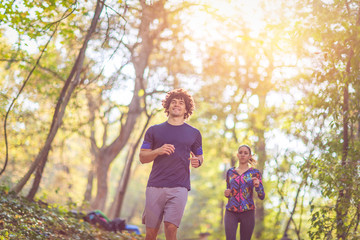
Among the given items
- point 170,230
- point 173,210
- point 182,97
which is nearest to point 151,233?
point 170,230

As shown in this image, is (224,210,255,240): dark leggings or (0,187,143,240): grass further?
(0,187,143,240): grass

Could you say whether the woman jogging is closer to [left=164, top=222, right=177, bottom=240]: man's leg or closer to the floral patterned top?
the floral patterned top

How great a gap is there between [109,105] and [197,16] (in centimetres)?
629

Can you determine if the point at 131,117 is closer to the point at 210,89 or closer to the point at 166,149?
the point at 210,89

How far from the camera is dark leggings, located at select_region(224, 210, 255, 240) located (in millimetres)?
5531

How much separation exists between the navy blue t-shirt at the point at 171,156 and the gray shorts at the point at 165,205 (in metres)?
0.07

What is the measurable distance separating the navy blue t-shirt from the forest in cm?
279

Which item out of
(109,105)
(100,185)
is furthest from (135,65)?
(100,185)

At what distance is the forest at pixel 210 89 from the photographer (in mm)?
6504

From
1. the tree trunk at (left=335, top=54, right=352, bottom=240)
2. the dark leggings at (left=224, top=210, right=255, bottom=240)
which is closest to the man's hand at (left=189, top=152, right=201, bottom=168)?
the dark leggings at (left=224, top=210, right=255, bottom=240)

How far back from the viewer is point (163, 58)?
56.9 feet

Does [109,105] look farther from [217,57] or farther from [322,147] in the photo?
[322,147]

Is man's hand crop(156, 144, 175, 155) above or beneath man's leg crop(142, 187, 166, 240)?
above

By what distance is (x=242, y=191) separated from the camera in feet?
18.5
